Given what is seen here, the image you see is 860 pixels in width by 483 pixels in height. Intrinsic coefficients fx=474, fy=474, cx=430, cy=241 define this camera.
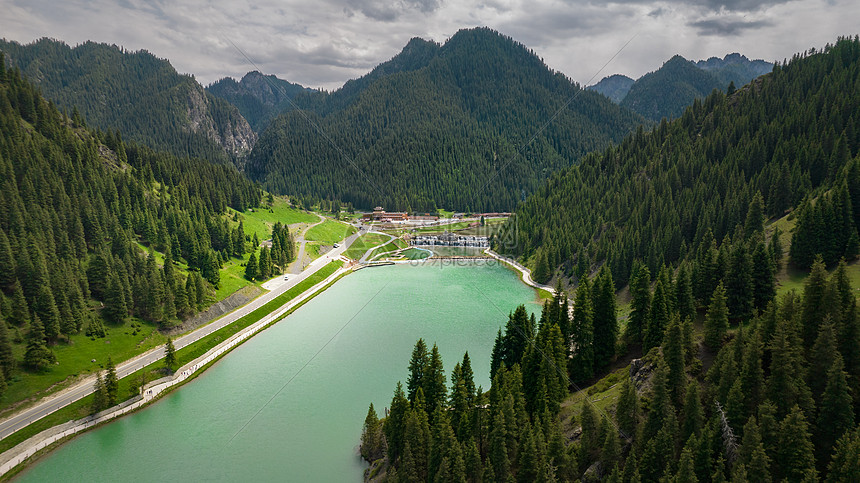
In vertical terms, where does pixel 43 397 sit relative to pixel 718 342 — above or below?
below

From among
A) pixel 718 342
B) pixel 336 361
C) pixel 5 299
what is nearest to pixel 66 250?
pixel 5 299

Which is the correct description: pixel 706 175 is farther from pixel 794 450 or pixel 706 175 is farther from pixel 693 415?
pixel 794 450

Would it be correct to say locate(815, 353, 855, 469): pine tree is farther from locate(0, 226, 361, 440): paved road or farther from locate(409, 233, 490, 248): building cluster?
locate(409, 233, 490, 248): building cluster

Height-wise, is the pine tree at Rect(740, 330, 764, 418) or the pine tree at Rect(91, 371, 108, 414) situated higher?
the pine tree at Rect(740, 330, 764, 418)

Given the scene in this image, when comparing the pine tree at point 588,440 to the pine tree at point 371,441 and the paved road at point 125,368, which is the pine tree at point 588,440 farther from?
the paved road at point 125,368

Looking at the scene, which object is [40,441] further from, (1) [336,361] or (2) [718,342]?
(2) [718,342]

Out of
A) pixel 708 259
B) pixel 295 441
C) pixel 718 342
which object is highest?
pixel 708 259

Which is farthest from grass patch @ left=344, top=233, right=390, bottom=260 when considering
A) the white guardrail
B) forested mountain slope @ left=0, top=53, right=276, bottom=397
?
the white guardrail
